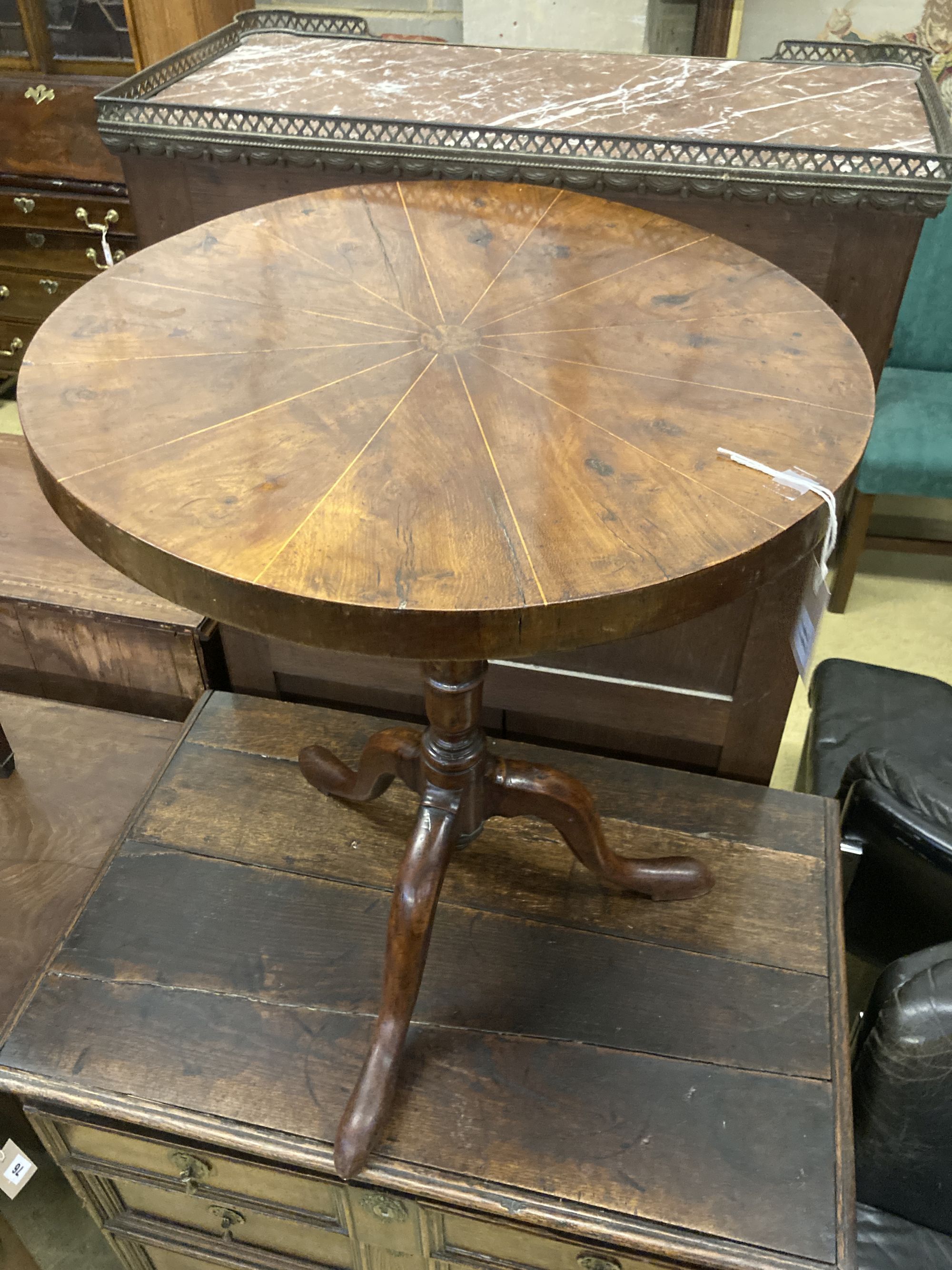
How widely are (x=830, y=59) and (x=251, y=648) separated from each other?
1.40 meters

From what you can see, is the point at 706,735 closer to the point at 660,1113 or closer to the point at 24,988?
the point at 660,1113

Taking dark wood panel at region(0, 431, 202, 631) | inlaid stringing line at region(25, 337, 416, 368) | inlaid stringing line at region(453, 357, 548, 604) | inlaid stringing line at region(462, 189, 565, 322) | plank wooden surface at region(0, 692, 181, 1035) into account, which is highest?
inlaid stringing line at region(462, 189, 565, 322)

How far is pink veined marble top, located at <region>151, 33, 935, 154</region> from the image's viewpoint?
1292 millimetres

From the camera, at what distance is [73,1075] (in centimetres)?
121

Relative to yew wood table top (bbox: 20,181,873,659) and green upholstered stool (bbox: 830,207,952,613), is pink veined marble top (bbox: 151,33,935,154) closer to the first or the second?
yew wood table top (bbox: 20,181,873,659)

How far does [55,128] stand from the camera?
2852 millimetres

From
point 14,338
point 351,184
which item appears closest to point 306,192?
point 351,184

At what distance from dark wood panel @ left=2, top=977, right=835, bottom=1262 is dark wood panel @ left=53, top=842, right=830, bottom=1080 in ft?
0.08

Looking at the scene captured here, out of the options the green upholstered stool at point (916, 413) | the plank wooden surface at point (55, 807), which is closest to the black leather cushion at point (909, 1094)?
the plank wooden surface at point (55, 807)

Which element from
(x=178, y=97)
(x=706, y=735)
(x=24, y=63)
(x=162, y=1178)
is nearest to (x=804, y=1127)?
(x=706, y=735)

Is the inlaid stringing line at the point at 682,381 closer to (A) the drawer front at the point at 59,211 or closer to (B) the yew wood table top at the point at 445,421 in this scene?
(B) the yew wood table top at the point at 445,421

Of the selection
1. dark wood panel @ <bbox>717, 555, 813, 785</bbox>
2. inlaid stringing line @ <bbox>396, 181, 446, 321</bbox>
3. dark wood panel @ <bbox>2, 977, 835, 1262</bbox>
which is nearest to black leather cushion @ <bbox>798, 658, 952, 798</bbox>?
dark wood panel @ <bbox>717, 555, 813, 785</bbox>

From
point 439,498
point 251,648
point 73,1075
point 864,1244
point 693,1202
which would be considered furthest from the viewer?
point 251,648

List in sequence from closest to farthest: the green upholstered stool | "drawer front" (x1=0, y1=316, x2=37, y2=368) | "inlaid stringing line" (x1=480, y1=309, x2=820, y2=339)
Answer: "inlaid stringing line" (x1=480, y1=309, x2=820, y2=339) < the green upholstered stool < "drawer front" (x1=0, y1=316, x2=37, y2=368)
